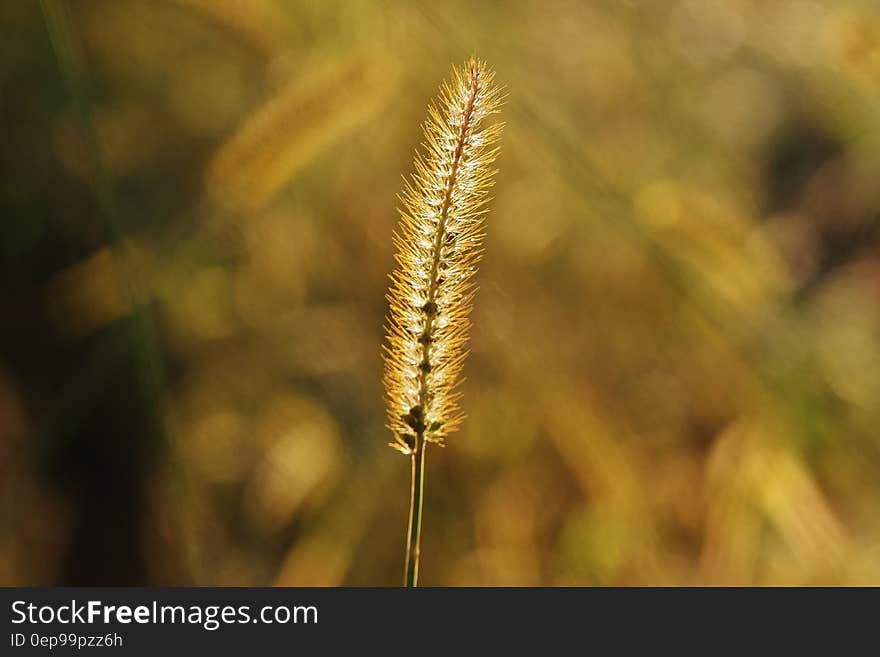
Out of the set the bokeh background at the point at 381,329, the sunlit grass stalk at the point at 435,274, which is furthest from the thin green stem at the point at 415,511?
the bokeh background at the point at 381,329

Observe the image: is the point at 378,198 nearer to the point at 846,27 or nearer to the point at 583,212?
the point at 583,212

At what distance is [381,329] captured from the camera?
613 mm

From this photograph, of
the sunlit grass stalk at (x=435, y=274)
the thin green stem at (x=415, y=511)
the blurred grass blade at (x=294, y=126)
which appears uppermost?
the blurred grass blade at (x=294, y=126)

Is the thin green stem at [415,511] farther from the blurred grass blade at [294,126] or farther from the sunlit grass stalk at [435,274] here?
the blurred grass blade at [294,126]

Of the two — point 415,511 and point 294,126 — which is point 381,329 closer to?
point 294,126

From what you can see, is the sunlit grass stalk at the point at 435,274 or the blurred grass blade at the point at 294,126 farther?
the blurred grass blade at the point at 294,126

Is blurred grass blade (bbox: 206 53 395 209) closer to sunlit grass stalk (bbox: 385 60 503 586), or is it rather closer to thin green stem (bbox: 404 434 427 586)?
sunlit grass stalk (bbox: 385 60 503 586)

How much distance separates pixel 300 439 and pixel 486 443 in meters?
0.15

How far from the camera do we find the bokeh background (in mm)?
544

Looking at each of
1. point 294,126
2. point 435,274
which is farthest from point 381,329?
point 435,274

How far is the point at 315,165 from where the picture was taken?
1.92ft

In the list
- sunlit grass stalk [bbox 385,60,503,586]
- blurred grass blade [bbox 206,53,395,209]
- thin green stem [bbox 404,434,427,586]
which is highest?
blurred grass blade [bbox 206,53,395,209]

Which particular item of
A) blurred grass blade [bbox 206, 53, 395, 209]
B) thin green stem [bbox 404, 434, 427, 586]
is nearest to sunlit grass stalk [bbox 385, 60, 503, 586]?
thin green stem [bbox 404, 434, 427, 586]

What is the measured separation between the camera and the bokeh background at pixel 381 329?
1.79 ft
